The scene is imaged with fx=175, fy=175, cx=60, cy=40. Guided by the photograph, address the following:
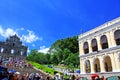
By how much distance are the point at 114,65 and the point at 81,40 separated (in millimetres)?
10690

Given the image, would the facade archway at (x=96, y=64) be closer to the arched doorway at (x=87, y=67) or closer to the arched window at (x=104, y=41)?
the arched doorway at (x=87, y=67)

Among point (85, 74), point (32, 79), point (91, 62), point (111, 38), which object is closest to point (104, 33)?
point (111, 38)

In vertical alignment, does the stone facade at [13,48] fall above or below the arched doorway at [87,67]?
above

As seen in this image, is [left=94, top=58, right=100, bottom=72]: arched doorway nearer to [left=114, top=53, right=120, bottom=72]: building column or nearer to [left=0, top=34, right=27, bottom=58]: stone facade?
[left=114, top=53, right=120, bottom=72]: building column

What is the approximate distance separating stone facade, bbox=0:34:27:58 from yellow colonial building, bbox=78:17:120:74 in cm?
3691

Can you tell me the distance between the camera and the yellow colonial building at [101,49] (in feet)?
92.4

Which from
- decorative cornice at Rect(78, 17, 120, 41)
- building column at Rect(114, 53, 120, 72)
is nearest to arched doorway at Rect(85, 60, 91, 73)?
decorative cornice at Rect(78, 17, 120, 41)

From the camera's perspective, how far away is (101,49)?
31.0m

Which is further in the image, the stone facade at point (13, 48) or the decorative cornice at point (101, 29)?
the stone facade at point (13, 48)

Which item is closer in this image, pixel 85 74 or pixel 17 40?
pixel 85 74

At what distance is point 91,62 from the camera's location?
32.8 metres

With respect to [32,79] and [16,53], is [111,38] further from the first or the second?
[16,53]

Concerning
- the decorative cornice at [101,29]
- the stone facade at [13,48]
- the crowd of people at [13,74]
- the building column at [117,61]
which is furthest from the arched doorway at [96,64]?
the stone facade at [13,48]

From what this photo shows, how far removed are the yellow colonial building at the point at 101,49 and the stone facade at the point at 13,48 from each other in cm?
3691
